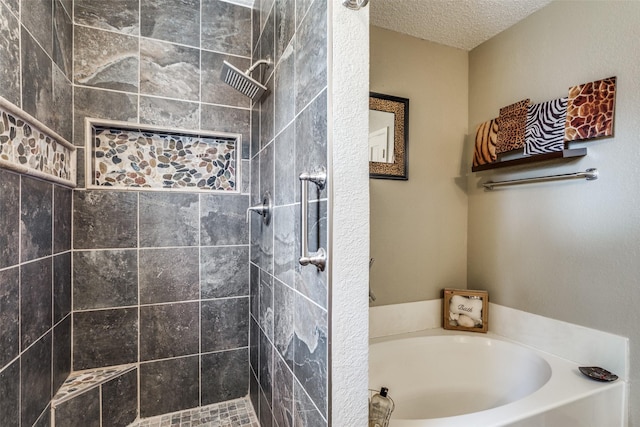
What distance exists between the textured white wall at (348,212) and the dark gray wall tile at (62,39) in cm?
138

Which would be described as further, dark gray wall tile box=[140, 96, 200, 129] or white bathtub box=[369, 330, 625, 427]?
dark gray wall tile box=[140, 96, 200, 129]

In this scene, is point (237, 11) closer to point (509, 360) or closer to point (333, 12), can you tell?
point (333, 12)

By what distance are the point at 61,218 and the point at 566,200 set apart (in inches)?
101

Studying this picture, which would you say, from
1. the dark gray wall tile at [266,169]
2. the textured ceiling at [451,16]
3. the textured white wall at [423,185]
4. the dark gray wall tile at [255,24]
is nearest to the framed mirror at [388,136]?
the textured white wall at [423,185]

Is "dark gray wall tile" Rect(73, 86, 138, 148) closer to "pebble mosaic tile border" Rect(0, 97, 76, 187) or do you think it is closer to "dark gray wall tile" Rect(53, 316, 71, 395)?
"pebble mosaic tile border" Rect(0, 97, 76, 187)

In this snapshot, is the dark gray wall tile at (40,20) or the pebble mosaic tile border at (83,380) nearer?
the dark gray wall tile at (40,20)

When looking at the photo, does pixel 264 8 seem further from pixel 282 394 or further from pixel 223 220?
pixel 282 394

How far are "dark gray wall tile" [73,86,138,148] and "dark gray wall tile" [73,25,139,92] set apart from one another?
42mm

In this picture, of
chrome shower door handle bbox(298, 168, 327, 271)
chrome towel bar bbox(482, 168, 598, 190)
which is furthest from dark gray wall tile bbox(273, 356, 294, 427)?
chrome towel bar bbox(482, 168, 598, 190)

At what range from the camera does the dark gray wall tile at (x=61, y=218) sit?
1382 millimetres

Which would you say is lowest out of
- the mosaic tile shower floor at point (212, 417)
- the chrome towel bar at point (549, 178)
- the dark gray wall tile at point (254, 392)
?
the mosaic tile shower floor at point (212, 417)

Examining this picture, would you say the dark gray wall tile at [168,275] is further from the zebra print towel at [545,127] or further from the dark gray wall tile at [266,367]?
the zebra print towel at [545,127]

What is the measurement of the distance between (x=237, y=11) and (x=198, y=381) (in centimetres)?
229

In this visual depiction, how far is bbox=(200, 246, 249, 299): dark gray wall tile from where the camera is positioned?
1.82 meters
